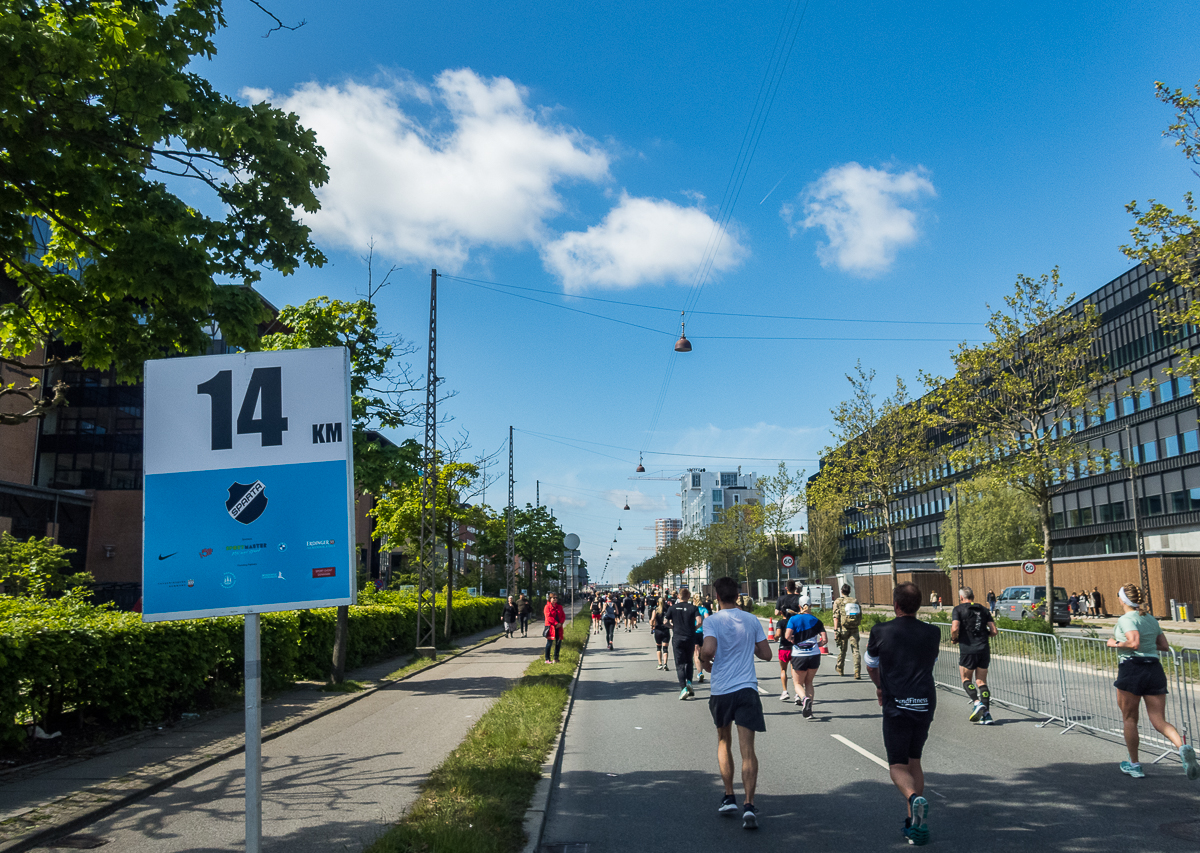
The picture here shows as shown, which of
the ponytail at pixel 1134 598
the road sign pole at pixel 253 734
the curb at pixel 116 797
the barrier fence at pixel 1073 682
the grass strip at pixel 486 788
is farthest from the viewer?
the barrier fence at pixel 1073 682

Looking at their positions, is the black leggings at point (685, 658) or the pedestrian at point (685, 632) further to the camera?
the black leggings at point (685, 658)

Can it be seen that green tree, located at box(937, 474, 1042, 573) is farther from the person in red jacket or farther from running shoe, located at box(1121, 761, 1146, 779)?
running shoe, located at box(1121, 761, 1146, 779)

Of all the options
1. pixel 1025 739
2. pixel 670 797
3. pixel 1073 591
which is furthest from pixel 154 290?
pixel 1073 591

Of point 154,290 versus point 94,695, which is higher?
point 154,290

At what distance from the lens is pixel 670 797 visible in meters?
7.35

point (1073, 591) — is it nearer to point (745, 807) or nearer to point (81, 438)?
point (745, 807)

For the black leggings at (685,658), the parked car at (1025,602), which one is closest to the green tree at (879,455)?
the parked car at (1025,602)

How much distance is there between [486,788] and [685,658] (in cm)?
714

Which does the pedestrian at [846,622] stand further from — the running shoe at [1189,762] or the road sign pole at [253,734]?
the road sign pole at [253,734]

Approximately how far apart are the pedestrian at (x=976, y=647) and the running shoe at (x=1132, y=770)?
2879 millimetres

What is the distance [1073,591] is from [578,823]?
45.7 metres

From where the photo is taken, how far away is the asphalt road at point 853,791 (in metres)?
6.04

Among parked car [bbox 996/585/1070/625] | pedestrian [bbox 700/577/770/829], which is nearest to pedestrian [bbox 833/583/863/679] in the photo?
pedestrian [bbox 700/577/770/829]

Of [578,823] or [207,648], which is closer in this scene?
[578,823]
